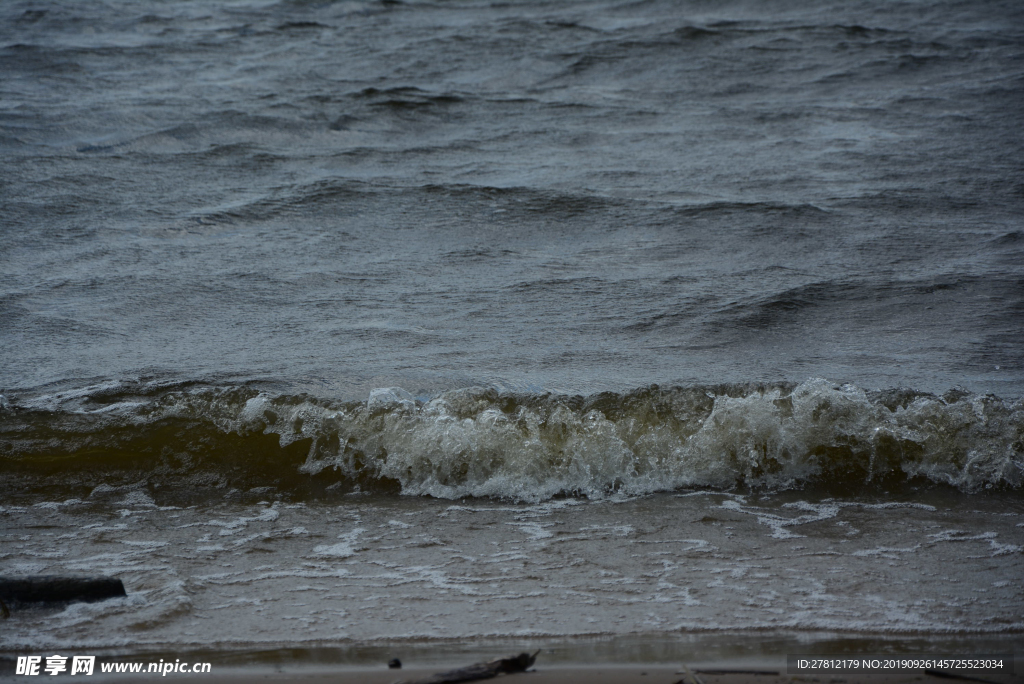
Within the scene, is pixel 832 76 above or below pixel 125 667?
above

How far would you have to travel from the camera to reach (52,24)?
41.9 feet

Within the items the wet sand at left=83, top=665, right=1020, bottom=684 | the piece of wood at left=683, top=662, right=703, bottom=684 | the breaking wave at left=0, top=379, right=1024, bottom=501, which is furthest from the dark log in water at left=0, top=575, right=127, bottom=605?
the piece of wood at left=683, top=662, right=703, bottom=684

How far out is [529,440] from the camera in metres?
4.18

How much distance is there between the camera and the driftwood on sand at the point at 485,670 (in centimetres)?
241

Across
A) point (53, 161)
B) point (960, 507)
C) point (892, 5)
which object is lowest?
point (960, 507)

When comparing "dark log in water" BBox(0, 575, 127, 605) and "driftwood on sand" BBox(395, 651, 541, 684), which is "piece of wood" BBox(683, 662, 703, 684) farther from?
"dark log in water" BBox(0, 575, 127, 605)

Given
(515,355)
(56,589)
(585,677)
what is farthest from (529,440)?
(56,589)

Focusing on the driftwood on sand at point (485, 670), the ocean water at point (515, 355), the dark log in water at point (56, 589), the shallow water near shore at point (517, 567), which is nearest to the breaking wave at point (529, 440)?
the ocean water at point (515, 355)

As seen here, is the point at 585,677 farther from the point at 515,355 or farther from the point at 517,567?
the point at 515,355

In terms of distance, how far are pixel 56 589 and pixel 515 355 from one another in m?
2.64

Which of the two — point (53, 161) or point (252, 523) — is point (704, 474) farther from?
point (53, 161)

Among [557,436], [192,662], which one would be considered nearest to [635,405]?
[557,436]

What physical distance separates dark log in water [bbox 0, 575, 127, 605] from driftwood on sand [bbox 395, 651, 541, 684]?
1.16 metres

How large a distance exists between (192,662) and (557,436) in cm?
201
